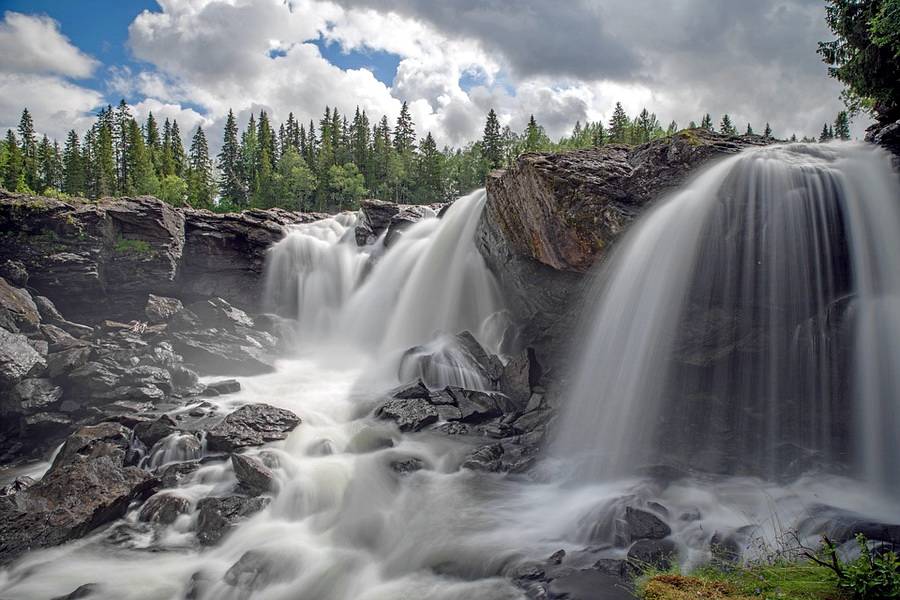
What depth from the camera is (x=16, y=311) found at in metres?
20.0

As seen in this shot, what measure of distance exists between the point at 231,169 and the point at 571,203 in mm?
86902

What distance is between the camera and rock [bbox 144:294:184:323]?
24.2 m

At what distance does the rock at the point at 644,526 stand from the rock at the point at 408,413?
696 cm

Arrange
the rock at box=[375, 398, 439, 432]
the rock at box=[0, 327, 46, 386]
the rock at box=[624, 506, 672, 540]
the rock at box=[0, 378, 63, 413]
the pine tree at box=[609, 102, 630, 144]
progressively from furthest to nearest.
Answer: the pine tree at box=[609, 102, 630, 144] → the rock at box=[0, 327, 46, 386] → the rock at box=[0, 378, 63, 413] → the rock at box=[375, 398, 439, 432] → the rock at box=[624, 506, 672, 540]

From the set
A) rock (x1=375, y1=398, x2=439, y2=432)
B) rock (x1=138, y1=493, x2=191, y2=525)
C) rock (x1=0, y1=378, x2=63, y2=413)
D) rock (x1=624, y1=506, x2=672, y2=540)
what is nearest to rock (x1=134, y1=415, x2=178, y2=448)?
rock (x1=138, y1=493, x2=191, y2=525)

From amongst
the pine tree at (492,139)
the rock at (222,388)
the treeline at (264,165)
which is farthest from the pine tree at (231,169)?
the rock at (222,388)

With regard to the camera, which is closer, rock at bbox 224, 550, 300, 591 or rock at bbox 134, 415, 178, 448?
rock at bbox 224, 550, 300, 591

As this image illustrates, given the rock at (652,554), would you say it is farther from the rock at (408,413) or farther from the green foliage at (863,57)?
the green foliage at (863,57)

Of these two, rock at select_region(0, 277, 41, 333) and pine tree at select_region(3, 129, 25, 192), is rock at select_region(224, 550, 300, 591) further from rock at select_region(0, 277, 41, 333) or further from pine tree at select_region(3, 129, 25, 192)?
pine tree at select_region(3, 129, 25, 192)

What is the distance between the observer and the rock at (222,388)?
59.3 feet

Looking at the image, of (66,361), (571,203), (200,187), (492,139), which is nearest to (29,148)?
(200,187)

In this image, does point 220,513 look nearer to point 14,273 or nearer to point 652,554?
point 652,554

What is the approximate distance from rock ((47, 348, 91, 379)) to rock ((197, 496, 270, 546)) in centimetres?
1049

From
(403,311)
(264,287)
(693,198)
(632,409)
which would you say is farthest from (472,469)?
(264,287)
